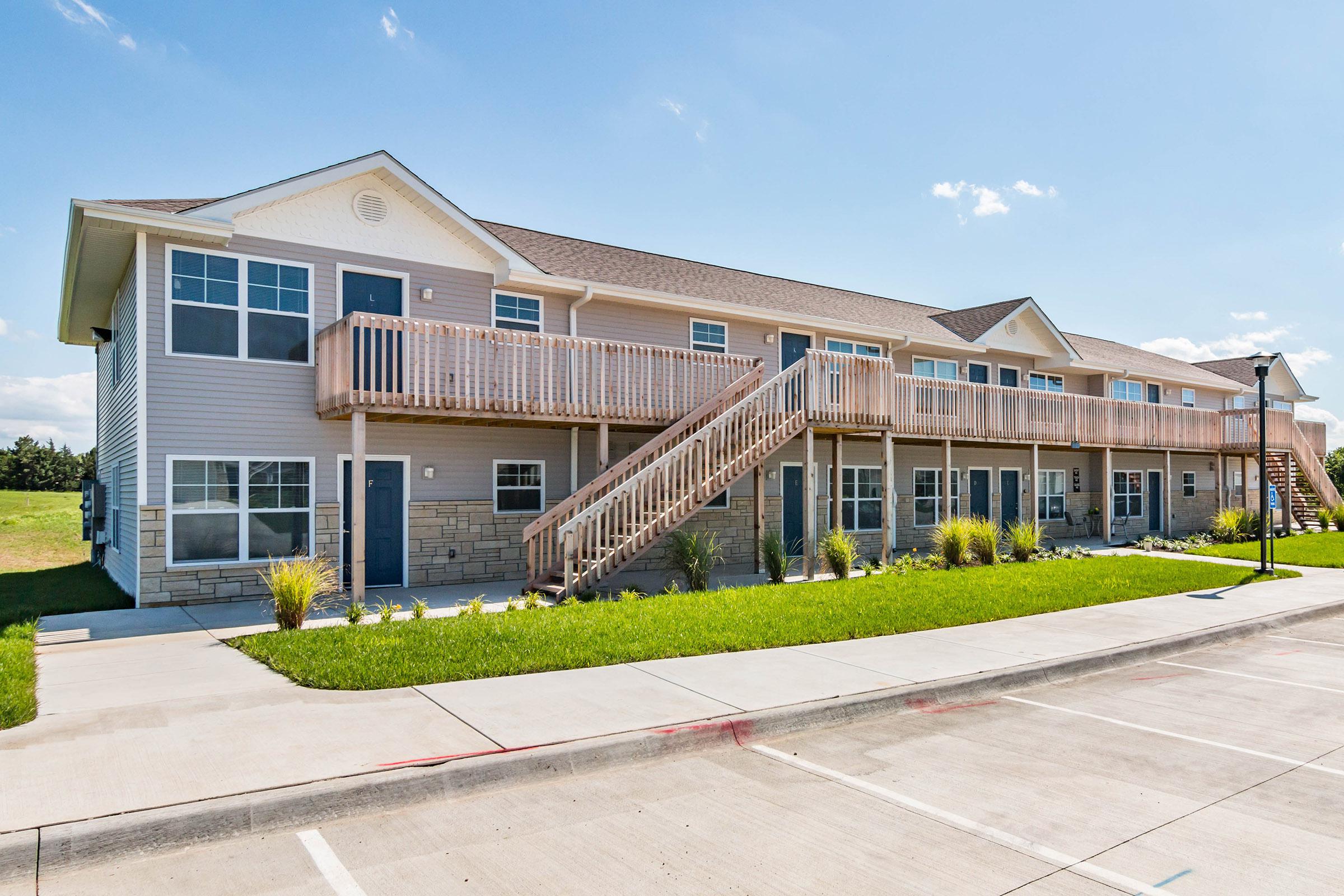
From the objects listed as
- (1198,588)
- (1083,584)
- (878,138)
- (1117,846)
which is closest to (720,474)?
(1083,584)

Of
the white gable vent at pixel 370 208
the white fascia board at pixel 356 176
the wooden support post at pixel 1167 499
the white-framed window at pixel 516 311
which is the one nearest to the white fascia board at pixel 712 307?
the white-framed window at pixel 516 311

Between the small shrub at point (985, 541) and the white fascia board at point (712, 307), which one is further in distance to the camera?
the small shrub at point (985, 541)

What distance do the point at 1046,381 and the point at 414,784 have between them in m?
24.5

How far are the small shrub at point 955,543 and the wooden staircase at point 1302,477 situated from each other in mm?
16942

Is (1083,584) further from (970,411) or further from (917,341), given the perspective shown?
(917,341)

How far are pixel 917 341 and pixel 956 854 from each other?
17823 millimetres

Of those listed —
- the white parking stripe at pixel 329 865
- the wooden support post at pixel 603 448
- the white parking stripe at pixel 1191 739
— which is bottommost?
the white parking stripe at pixel 1191 739

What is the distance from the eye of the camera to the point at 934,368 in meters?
22.3

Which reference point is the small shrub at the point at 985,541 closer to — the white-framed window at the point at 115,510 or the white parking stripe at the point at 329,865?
the white parking stripe at the point at 329,865

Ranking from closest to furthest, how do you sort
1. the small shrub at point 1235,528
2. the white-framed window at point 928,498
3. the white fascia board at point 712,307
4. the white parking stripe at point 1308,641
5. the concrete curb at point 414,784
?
the concrete curb at point 414,784, the white parking stripe at point 1308,641, the white fascia board at point 712,307, the white-framed window at point 928,498, the small shrub at point 1235,528

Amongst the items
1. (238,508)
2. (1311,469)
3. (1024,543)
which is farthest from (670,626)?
(1311,469)

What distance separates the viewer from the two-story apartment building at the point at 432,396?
12.1m

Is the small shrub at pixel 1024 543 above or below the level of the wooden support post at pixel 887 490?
below

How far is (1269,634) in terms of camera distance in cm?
1106
